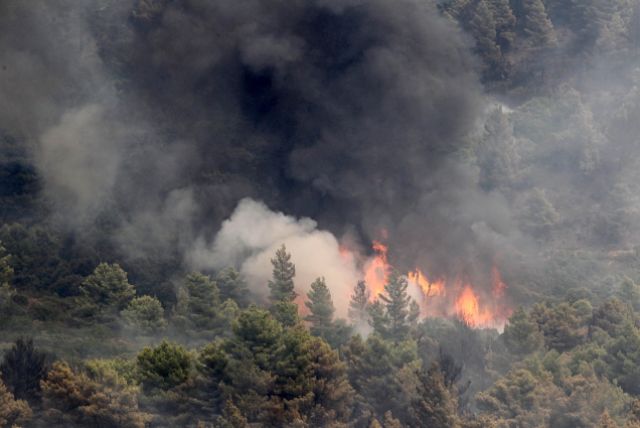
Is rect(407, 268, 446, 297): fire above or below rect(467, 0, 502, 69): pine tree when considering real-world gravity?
below

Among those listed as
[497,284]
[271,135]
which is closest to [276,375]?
[497,284]

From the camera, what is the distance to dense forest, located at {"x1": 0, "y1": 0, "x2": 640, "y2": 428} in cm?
8338

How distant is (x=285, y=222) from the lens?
129m

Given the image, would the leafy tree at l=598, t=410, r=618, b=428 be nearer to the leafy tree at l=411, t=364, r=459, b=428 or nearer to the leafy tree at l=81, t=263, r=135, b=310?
the leafy tree at l=411, t=364, r=459, b=428

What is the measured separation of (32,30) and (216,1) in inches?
1031

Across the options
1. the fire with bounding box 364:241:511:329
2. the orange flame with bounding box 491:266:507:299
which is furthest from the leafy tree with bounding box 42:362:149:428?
the orange flame with bounding box 491:266:507:299

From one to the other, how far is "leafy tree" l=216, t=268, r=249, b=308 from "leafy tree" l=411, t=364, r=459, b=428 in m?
33.5

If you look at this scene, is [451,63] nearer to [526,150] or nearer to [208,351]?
[526,150]

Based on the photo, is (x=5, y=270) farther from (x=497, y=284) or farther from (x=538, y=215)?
(x=538, y=215)

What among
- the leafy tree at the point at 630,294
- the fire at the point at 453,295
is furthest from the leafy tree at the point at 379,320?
the leafy tree at the point at 630,294

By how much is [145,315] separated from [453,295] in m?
30.9

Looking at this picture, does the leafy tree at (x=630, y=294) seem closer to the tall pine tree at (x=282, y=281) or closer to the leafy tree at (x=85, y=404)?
the tall pine tree at (x=282, y=281)

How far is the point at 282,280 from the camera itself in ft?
363

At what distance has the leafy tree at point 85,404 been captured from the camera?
77.9 metres
